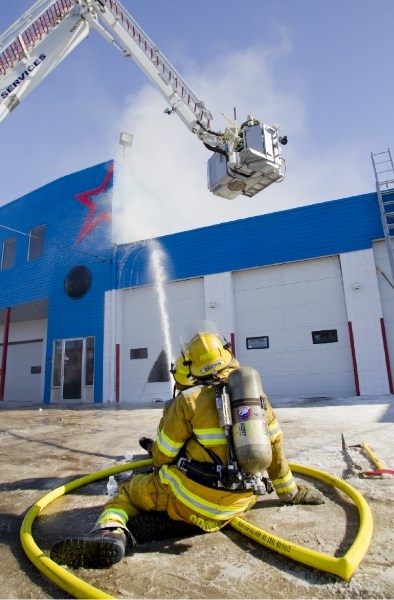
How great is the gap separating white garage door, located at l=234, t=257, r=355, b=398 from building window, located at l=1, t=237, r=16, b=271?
12192 mm

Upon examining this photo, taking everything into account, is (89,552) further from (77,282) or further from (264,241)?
(77,282)

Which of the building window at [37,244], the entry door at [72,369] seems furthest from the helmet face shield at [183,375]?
the building window at [37,244]

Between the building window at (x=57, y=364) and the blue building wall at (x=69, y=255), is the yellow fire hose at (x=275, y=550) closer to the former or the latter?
the blue building wall at (x=69, y=255)

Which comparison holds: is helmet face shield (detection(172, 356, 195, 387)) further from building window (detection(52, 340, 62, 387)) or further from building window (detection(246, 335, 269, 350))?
building window (detection(52, 340, 62, 387))

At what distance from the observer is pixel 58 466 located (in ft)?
14.3

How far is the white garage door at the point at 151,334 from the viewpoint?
13555mm

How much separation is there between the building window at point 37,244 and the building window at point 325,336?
12.8m

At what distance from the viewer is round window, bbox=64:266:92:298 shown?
1534 centimetres

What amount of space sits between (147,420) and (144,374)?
19.5ft

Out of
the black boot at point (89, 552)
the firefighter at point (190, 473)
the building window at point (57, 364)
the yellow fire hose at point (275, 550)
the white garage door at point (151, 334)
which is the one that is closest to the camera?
the yellow fire hose at point (275, 550)

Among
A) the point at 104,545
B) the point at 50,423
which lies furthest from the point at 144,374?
the point at 104,545

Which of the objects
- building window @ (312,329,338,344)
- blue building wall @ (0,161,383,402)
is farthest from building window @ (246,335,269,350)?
blue building wall @ (0,161,383,402)

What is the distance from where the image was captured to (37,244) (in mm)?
17203

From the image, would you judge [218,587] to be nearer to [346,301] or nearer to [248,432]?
[248,432]
